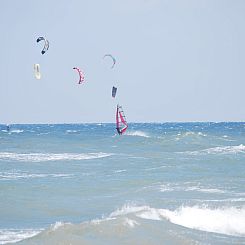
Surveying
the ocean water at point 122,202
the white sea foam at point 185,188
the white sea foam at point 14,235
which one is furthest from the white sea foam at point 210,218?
the white sea foam at point 185,188

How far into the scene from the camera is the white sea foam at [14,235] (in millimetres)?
11617

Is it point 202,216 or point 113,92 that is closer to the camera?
point 202,216

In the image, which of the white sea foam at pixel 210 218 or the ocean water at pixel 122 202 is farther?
the white sea foam at pixel 210 218

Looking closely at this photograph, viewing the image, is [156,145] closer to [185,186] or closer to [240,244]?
[185,186]

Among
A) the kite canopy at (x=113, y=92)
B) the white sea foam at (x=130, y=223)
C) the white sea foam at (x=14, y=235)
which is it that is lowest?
the white sea foam at (x=14, y=235)

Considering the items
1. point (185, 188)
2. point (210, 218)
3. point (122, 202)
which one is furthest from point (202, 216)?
point (185, 188)

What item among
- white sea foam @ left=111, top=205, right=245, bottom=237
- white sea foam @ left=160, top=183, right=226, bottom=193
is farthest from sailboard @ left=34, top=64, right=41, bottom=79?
white sea foam @ left=111, top=205, right=245, bottom=237

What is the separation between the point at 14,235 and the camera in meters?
12.2

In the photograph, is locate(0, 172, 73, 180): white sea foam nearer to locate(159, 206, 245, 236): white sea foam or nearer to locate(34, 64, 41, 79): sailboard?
locate(34, 64, 41, 79): sailboard

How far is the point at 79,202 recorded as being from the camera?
16641 mm

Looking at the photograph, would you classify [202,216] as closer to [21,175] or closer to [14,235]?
[14,235]

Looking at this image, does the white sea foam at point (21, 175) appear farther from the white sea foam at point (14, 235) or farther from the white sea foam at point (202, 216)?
the white sea foam at point (14, 235)

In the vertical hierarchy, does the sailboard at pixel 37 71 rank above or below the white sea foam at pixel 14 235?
above

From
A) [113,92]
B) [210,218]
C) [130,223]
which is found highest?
[113,92]
